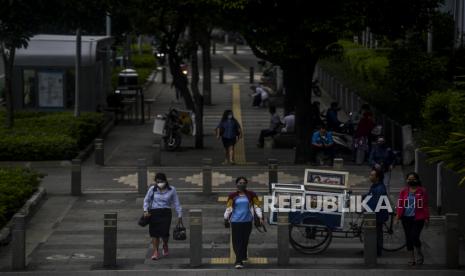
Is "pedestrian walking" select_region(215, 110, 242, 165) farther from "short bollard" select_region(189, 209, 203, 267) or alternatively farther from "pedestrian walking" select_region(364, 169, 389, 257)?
"short bollard" select_region(189, 209, 203, 267)

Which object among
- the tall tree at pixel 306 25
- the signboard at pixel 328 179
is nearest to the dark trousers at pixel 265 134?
the tall tree at pixel 306 25

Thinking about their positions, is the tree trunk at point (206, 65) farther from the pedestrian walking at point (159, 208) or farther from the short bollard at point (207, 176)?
the pedestrian walking at point (159, 208)

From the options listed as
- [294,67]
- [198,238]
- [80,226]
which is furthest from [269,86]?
[198,238]

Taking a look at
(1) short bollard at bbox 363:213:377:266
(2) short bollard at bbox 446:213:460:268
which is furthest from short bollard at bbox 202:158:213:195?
(2) short bollard at bbox 446:213:460:268

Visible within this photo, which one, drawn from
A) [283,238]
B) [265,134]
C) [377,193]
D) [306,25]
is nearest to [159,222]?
[283,238]

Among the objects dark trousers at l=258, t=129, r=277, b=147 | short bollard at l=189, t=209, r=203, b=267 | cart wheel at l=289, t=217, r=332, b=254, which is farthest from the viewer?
dark trousers at l=258, t=129, r=277, b=147

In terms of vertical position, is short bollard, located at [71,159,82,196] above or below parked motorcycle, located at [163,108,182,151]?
below

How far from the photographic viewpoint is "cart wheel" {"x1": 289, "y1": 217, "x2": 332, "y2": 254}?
17.2m

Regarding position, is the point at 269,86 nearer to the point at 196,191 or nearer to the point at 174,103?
the point at 174,103

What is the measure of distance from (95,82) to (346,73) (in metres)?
13.0

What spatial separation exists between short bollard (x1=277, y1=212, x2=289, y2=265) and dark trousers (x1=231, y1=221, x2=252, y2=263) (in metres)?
0.53

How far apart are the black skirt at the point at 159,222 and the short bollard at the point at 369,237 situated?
10.1 ft

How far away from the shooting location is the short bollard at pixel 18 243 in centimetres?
1628

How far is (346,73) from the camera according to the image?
45.6m
